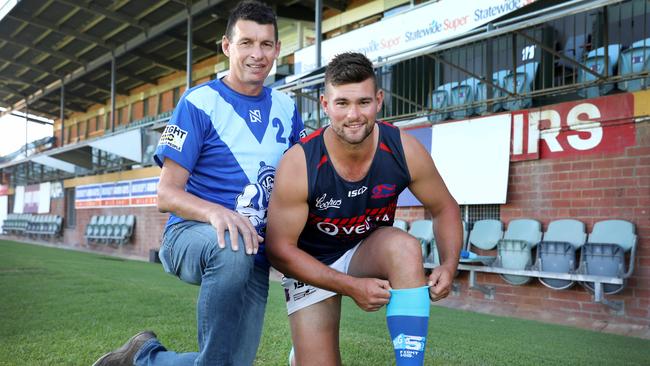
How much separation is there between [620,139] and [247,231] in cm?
662

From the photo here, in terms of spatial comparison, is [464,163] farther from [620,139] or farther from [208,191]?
[208,191]

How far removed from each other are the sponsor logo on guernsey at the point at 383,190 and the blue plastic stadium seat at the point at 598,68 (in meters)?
5.94

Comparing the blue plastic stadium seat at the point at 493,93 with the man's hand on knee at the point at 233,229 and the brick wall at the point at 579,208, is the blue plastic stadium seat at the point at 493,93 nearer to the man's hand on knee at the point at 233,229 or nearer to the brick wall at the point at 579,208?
the brick wall at the point at 579,208

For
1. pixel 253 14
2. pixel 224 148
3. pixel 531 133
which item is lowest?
pixel 224 148

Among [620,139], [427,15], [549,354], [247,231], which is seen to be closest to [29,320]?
[247,231]

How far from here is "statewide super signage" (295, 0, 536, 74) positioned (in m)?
8.66

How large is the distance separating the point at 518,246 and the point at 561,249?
0.62 metres

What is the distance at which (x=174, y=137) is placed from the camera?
7.45 ft

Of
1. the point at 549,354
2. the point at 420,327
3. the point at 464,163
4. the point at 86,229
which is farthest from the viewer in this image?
the point at 86,229

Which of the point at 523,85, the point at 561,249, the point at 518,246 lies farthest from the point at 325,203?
the point at 523,85

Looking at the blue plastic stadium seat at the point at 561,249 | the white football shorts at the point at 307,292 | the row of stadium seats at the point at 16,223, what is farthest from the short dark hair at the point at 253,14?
the row of stadium seats at the point at 16,223

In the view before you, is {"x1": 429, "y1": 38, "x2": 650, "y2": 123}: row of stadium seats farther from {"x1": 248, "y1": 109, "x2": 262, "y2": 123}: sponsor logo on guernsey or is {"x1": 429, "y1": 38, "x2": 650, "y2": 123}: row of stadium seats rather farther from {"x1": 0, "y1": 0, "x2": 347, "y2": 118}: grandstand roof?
{"x1": 0, "y1": 0, "x2": 347, "y2": 118}: grandstand roof

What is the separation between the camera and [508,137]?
8.16 m

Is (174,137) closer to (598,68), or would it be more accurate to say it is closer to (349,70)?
(349,70)
